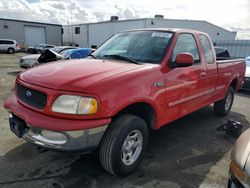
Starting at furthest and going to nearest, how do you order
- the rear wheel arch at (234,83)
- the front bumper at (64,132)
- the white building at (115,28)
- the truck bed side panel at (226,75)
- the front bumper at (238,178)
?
the white building at (115,28) < the rear wheel arch at (234,83) < the truck bed side panel at (226,75) < the front bumper at (64,132) < the front bumper at (238,178)

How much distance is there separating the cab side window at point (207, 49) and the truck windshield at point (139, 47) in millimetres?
1084

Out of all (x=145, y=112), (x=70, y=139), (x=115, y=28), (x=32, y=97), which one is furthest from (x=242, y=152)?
(x=115, y=28)

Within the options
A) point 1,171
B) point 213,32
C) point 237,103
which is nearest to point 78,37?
point 213,32

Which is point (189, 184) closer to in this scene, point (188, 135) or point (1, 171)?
point (188, 135)

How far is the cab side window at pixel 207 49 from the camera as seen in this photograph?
462cm

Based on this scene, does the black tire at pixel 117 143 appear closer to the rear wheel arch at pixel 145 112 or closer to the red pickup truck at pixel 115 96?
the red pickup truck at pixel 115 96

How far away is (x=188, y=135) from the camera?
4703 mm

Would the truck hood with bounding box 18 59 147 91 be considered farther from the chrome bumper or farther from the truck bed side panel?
the truck bed side panel

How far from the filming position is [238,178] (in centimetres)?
219

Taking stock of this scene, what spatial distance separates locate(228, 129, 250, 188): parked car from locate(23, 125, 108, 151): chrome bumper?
1340mm

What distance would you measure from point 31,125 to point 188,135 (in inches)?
120

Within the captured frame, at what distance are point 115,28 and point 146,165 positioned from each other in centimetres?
3375

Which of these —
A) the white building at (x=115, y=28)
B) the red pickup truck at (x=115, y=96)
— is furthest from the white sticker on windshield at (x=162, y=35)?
the white building at (x=115, y=28)

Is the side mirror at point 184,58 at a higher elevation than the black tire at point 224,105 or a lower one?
higher
